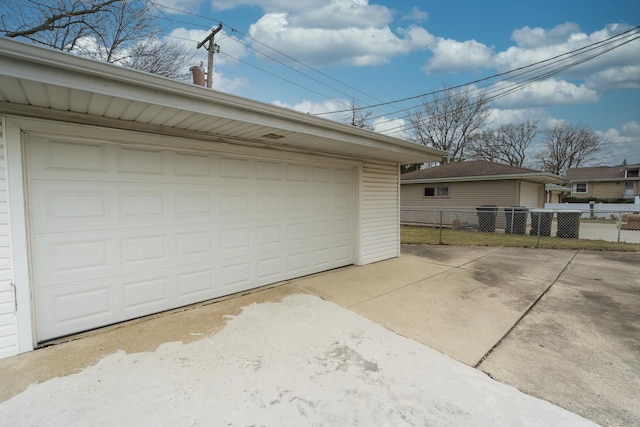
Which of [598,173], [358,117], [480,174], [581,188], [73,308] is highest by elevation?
[358,117]

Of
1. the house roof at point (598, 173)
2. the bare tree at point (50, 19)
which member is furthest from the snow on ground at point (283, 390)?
the house roof at point (598, 173)

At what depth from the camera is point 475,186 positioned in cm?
1365

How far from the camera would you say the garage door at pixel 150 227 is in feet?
9.62

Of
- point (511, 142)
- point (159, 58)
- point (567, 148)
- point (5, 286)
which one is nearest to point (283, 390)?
point (5, 286)

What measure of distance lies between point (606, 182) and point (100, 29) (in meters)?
41.6

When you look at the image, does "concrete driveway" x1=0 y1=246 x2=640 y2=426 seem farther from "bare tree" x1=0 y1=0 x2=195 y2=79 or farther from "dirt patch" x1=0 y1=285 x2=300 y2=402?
"bare tree" x1=0 y1=0 x2=195 y2=79

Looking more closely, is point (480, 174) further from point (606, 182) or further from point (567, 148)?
point (567, 148)

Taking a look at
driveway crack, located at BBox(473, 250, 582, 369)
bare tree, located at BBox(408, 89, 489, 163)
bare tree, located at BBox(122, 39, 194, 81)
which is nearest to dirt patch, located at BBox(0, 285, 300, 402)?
driveway crack, located at BBox(473, 250, 582, 369)

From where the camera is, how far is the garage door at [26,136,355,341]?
2932 millimetres

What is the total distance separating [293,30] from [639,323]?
14.8 m

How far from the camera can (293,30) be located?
13.3m

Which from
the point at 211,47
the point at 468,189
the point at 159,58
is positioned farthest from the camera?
the point at 468,189

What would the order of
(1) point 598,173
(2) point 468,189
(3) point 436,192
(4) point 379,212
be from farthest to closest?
(1) point 598,173
(3) point 436,192
(2) point 468,189
(4) point 379,212

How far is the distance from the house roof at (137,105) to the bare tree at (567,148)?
127 ft
